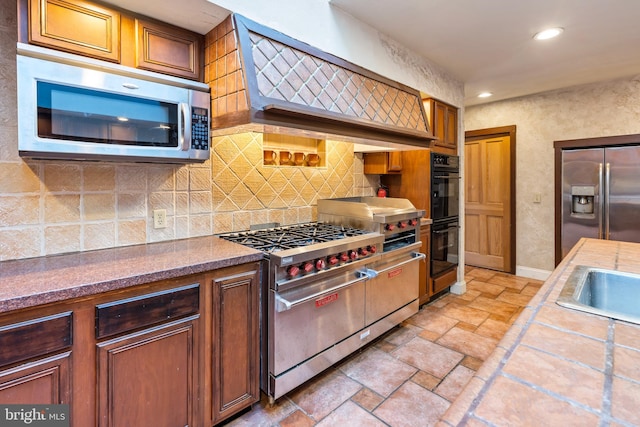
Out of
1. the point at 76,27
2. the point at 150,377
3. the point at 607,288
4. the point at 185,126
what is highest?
the point at 76,27

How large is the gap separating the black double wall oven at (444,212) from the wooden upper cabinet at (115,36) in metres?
2.41

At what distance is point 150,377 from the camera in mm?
1434

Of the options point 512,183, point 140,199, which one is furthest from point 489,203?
point 140,199

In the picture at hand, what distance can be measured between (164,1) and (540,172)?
4.60 m

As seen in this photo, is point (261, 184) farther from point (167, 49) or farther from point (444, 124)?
point (444, 124)

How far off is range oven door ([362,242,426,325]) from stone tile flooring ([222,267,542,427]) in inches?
11.3

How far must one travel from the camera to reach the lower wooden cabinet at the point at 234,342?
5.37 feet

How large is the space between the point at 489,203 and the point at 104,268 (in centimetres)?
480

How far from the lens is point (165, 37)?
1787 millimetres

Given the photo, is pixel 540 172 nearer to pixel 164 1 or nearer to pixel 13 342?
pixel 164 1

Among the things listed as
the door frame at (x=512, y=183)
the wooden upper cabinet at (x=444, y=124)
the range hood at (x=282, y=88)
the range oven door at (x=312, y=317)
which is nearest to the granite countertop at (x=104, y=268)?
the range oven door at (x=312, y=317)

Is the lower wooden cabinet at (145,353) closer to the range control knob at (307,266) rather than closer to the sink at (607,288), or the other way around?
the range control knob at (307,266)

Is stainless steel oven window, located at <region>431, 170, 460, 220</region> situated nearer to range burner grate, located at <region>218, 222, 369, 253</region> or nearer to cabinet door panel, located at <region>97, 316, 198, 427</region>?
range burner grate, located at <region>218, 222, 369, 253</region>

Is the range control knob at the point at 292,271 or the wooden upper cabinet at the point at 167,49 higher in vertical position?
the wooden upper cabinet at the point at 167,49
